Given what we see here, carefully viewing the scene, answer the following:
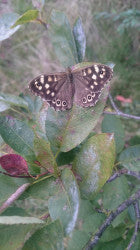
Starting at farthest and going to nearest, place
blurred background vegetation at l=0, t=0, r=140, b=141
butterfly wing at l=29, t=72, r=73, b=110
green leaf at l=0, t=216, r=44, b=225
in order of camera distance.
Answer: blurred background vegetation at l=0, t=0, r=140, b=141 → butterfly wing at l=29, t=72, r=73, b=110 → green leaf at l=0, t=216, r=44, b=225

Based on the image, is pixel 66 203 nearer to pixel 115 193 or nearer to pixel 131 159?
pixel 131 159

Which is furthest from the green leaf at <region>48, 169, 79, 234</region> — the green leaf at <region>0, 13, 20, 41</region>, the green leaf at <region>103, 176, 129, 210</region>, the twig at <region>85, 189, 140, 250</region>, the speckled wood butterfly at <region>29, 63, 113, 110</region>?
the green leaf at <region>0, 13, 20, 41</region>

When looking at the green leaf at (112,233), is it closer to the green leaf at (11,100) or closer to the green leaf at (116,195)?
the green leaf at (116,195)

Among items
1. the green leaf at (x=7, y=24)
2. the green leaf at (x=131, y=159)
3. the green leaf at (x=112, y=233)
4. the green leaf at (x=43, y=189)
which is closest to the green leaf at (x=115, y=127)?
the green leaf at (x=131, y=159)

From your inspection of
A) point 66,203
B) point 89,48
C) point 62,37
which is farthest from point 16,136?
point 89,48

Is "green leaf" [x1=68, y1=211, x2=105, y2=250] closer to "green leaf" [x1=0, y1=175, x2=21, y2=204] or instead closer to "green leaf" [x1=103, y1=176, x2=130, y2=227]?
"green leaf" [x1=103, y1=176, x2=130, y2=227]
